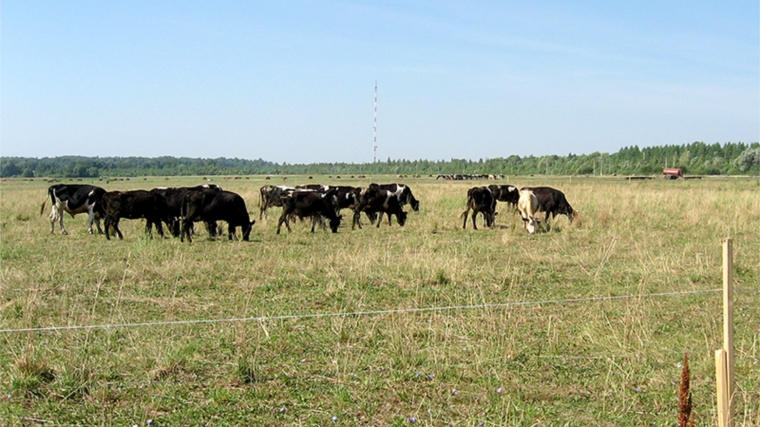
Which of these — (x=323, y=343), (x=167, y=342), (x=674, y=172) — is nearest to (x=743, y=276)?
(x=323, y=343)

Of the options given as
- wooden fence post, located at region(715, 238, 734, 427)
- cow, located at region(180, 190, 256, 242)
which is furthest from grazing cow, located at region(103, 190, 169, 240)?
wooden fence post, located at region(715, 238, 734, 427)

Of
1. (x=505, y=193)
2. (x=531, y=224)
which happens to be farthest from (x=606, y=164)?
(x=531, y=224)

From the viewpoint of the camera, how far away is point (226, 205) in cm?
1902

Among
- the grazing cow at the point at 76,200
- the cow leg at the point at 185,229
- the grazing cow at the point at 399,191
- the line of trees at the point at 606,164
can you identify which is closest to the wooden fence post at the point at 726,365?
the cow leg at the point at 185,229

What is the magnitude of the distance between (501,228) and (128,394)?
17245 millimetres

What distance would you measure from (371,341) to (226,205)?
40.0 feet

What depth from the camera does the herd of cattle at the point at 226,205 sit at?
1908cm

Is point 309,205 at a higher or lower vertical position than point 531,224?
higher

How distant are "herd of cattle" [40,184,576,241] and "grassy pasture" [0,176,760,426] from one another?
15.3ft

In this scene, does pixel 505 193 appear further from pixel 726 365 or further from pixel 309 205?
pixel 726 365

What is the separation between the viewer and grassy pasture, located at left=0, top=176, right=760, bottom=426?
586 centimetres

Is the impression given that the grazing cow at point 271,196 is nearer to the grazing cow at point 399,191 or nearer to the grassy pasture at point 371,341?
the grazing cow at point 399,191

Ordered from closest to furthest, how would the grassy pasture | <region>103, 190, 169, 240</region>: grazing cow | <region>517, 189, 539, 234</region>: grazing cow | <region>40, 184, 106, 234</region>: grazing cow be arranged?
the grassy pasture → <region>103, 190, 169, 240</region>: grazing cow → <region>40, 184, 106, 234</region>: grazing cow → <region>517, 189, 539, 234</region>: grazing cow

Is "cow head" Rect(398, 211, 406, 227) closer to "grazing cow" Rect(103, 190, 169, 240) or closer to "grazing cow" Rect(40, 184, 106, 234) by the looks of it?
"grazing cow" Rect(103, 190, 169, 240)
